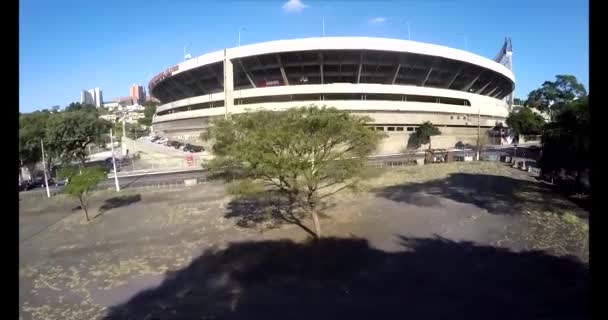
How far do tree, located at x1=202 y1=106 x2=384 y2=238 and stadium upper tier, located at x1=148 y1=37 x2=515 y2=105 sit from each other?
34785 mm

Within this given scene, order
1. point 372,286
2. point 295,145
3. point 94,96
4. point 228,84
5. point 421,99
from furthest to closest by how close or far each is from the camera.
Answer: point 94,96, point 421,99, point 228,84, point 295,145, point 372,286

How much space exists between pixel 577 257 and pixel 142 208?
69.4 ft

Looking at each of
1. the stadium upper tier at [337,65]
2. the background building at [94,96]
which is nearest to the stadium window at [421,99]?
the stadium upper tier at [337,65]

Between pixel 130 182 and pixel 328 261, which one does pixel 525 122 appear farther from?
pixel 130 182

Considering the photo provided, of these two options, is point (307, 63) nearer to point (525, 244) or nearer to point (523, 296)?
point (525, 244)

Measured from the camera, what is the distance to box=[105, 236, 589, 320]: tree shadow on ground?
8.19 meters

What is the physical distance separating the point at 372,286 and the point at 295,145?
5.29m

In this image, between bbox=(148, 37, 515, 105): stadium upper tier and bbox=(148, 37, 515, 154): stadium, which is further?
bbox=(148, 37, 515, 154): stadium

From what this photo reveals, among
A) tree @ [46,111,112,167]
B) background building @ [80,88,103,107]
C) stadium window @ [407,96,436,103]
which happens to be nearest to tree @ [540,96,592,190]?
stadium window @ [407,96,436,103]

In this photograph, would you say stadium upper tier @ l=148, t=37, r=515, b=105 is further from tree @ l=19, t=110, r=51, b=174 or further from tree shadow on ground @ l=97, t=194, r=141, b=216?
tree shadow on ground @ l=97, t=194, r=141, b=216

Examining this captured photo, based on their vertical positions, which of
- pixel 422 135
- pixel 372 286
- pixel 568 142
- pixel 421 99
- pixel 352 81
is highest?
pixel 352 81

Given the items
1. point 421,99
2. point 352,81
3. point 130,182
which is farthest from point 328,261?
point 421,99

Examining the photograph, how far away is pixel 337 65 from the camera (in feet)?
161
